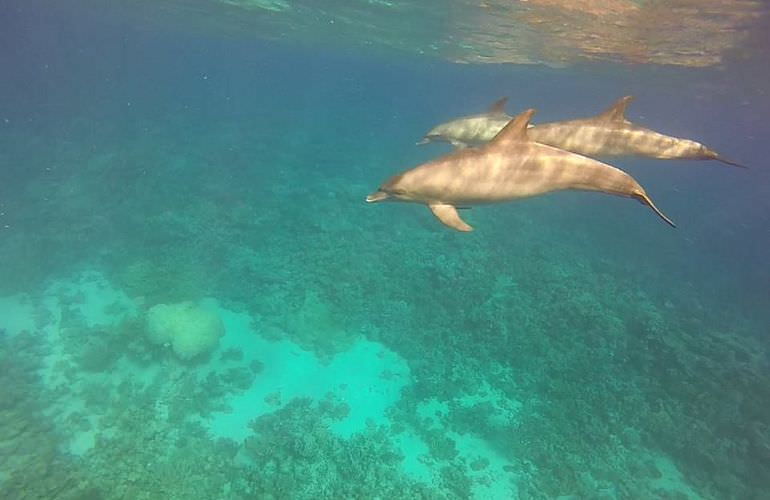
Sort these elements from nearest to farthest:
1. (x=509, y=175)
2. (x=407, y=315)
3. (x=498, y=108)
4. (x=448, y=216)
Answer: (x=509, y=175), (x=448, y=216), (x=498, y=108), (x=407, y=315)

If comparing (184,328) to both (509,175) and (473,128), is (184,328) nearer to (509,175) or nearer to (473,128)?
(473,128)

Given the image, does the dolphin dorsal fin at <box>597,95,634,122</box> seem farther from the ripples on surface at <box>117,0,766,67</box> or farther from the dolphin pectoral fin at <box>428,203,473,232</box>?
the ripples on surface at <box>117,0,766,67</box>

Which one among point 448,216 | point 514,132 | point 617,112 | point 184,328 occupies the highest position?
point 514,132

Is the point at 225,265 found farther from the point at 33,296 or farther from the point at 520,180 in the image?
the point at 520,180

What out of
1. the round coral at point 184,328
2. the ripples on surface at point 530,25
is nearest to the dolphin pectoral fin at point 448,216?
the round coral at point 184,328

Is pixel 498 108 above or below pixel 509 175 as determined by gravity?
below

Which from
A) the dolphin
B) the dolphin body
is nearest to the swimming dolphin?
the dolphin body

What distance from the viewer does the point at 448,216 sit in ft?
17.5

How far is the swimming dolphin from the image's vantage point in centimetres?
491

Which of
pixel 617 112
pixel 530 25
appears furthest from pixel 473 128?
pixel 530 25

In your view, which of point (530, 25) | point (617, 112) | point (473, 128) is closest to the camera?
point (617, 112)

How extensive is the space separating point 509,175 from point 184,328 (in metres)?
11.0

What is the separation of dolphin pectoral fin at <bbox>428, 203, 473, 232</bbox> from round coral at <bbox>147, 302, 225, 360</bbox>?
9760 millimetres

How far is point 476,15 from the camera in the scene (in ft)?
67.9
